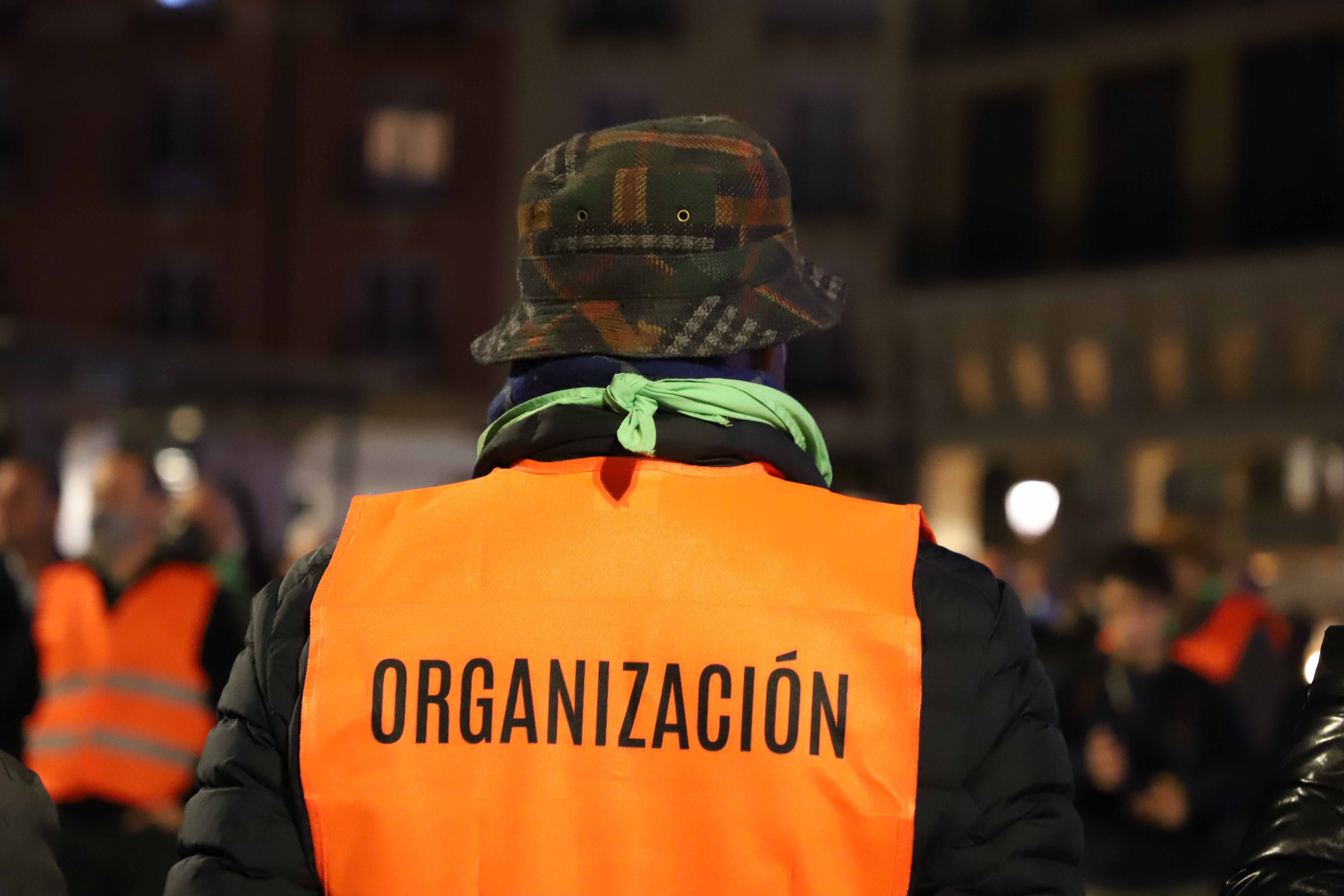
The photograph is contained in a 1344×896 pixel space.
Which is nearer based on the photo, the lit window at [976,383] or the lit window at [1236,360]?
the lit window at [1236,360]

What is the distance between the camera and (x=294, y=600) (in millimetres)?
1926

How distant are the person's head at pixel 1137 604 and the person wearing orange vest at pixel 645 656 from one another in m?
4.05

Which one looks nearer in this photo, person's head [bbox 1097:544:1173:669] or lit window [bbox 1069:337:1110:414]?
person's head [bbox 1097:544:1173:669]

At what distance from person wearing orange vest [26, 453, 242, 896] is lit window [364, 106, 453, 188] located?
2241cm

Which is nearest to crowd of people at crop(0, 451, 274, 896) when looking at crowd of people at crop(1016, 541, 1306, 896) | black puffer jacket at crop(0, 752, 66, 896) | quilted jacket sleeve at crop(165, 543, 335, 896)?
crowd of people at crop(1016, 541, 1306, 896)

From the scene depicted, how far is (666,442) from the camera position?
1.89 meters

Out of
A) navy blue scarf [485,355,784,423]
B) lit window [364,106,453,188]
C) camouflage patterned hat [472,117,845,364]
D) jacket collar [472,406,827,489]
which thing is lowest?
jacket collar [472,406,827,489]

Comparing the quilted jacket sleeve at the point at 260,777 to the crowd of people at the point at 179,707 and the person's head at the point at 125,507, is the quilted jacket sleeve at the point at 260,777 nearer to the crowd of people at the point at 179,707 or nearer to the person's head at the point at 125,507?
the crowd of people at the point at 179,707

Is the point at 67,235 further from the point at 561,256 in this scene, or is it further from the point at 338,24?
the point at 561,256

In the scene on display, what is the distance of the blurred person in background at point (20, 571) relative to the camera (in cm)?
493

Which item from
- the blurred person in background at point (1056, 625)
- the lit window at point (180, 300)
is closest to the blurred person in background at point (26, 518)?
the blurred person in background at point (1056, 625)

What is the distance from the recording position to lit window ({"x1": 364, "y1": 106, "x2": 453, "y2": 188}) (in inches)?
1082

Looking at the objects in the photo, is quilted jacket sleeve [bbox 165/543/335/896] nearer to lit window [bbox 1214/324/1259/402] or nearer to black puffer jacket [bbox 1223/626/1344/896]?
black puffer jacket [bbox 1223/626/1344/896]

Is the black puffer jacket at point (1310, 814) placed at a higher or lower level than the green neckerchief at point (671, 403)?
lower
